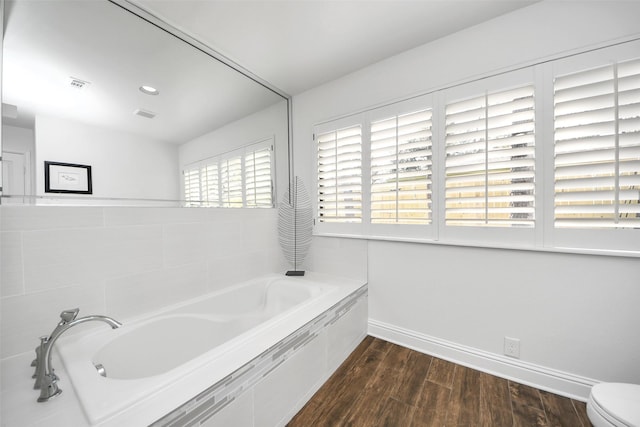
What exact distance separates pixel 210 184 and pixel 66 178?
0.82 meters

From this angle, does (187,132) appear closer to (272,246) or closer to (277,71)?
(277,71)

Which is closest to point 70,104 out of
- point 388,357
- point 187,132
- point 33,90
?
point 33,90

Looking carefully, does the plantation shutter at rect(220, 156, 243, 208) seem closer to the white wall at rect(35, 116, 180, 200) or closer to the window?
the window

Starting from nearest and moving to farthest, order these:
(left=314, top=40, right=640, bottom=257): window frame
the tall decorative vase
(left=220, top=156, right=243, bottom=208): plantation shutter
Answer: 1. (left=314, top=40, right=640, bottom=257): window frame
2. (left=220, top=156, right=243, bottom=208): plantation shutter
3. the tall decorative vase

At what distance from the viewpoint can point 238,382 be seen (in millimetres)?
995

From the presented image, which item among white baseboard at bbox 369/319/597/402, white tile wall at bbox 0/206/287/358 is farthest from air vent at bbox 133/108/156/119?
white baseboard at bbox 369/319/597/402

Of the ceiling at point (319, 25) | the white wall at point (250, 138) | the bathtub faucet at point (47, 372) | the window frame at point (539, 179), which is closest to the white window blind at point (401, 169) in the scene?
the window frame at point (539, 179)

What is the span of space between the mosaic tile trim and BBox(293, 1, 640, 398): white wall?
86cm

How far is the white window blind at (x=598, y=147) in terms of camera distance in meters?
1.25

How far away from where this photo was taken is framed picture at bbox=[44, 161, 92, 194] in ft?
3.92

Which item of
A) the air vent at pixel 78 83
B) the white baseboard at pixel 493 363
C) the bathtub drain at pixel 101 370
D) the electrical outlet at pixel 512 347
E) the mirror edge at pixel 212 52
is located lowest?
the white baseboard at pixel 493 363

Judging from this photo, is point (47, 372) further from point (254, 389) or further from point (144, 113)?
point (144, 113)

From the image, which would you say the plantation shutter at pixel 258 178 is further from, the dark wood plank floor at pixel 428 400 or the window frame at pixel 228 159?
the dark wood plank floor at pixel 428 400

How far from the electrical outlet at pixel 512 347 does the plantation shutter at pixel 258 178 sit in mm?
2203
